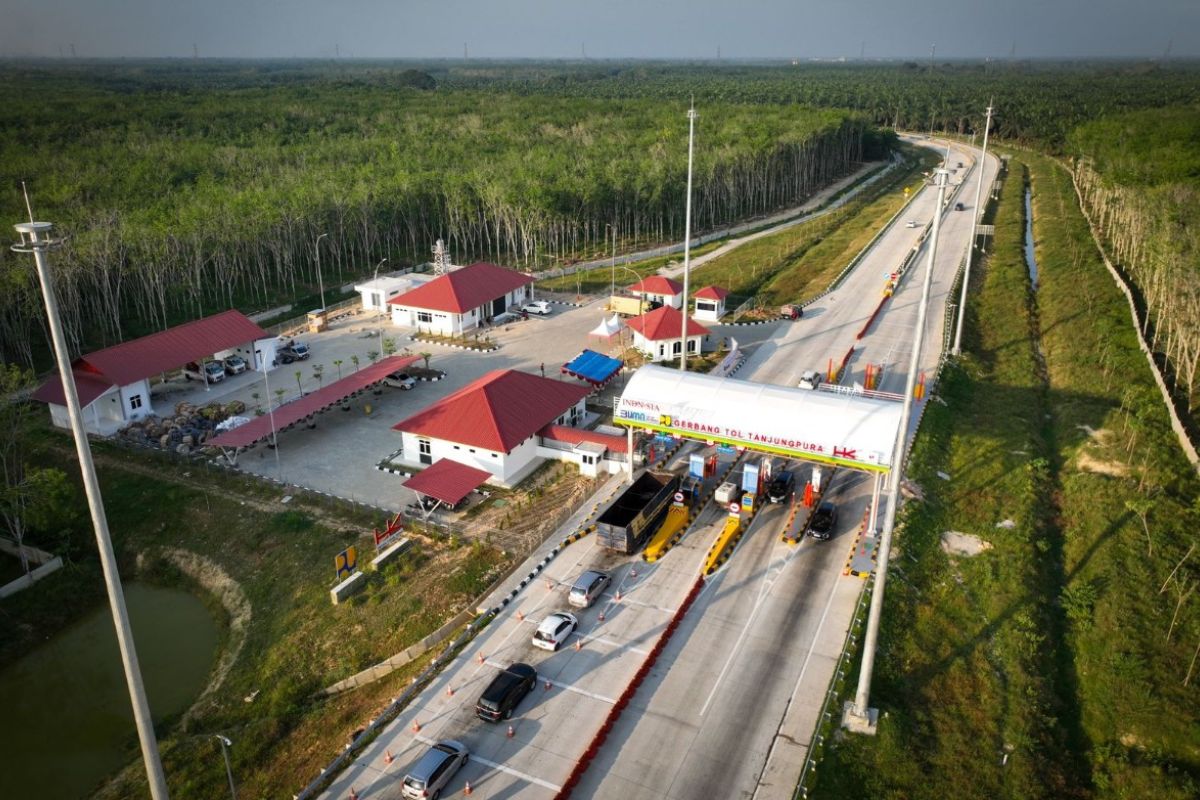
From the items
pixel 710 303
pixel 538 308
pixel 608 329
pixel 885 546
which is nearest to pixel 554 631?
pixel 885 546

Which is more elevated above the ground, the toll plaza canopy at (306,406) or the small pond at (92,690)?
the toll plaza canopy at (306,406)

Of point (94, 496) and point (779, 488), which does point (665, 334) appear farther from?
point (94, 496)

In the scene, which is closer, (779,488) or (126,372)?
(779,488)

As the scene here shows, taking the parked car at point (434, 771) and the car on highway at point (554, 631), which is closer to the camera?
the parked car at point (434, 771)

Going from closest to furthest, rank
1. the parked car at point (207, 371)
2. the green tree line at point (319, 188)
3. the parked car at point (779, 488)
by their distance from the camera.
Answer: the parked car at point (779, 488) < the parked car at point (207, 371) < the green tree line at point (319, 188)

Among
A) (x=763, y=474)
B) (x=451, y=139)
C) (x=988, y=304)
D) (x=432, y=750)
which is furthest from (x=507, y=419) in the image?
(x=451, y=139)

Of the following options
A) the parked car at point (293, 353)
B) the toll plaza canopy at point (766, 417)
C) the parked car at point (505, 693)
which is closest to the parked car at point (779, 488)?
the toll plaza canopy at point (766, 417)

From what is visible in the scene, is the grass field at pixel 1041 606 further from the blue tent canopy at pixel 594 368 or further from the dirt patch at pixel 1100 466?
the blue tent canopy at pixel 594 368
